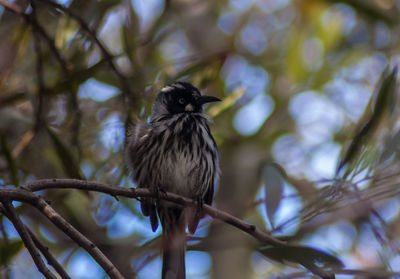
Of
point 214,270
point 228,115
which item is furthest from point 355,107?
point 214,270

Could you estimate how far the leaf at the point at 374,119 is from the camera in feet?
8.66

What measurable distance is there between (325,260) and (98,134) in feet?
8.10

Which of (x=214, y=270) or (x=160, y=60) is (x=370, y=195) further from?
(x=160, y=60)

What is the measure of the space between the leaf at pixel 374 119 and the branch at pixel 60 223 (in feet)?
4.00

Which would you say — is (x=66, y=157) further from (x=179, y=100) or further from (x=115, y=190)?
(x=179, y=100)

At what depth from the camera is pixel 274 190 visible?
2.90 metres

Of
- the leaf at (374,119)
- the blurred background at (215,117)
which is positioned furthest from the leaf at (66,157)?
the leaf at (374,119)

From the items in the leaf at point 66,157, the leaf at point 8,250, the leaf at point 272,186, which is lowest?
the leaf at point 8,250

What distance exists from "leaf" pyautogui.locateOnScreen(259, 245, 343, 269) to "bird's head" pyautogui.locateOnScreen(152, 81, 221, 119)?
1.97 m

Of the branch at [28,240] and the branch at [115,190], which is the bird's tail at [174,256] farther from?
the branch at [28,240]

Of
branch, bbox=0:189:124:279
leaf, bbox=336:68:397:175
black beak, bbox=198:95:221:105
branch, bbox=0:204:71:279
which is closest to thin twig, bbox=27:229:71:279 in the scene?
branch, bbox=0:204:71:279

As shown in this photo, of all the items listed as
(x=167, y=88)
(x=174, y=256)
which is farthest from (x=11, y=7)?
(x=174, y=256)

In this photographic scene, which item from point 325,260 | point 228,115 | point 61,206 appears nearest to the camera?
point 325,260

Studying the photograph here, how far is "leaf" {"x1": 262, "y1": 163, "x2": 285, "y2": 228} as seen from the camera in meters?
2.82
